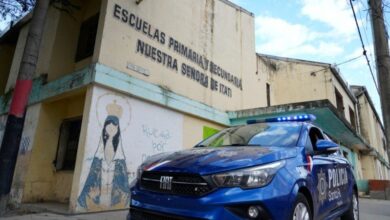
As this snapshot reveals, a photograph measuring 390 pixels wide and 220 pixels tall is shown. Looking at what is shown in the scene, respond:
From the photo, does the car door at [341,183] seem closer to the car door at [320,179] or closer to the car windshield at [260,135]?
the car door at [320,179]

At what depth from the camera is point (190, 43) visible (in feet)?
37.9

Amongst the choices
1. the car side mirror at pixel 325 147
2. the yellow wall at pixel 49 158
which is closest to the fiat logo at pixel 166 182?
the car side mirror at pixel 325 147

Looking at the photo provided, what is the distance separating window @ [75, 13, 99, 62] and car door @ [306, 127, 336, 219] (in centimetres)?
741

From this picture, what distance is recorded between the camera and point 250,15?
1648 centimetres

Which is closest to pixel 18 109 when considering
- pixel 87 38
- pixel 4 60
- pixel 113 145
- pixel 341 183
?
pixel 113 145

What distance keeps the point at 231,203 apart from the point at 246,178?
29 centimetres

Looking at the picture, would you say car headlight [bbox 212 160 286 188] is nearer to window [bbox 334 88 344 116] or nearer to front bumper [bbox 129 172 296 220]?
front bumper [bbox 129 172 296 220]

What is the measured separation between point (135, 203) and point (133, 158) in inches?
193

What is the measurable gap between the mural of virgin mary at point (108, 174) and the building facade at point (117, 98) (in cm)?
2

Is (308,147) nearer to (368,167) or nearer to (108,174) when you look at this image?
(108,174)

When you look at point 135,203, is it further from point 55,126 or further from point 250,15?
point 250,15

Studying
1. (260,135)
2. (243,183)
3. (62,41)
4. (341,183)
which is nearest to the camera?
(243,183)

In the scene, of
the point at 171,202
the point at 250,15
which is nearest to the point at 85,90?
the point at 171,202

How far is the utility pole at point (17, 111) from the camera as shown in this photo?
591cm
